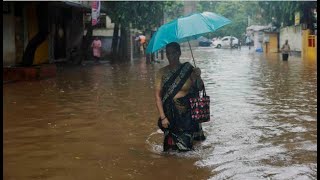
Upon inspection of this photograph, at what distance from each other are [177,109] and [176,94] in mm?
177

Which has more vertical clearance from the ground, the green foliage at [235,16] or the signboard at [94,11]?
the green foliage at [235,16]

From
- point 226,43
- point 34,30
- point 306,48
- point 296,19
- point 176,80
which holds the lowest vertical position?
point 176,80

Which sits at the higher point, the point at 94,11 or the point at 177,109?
the point at 94,11

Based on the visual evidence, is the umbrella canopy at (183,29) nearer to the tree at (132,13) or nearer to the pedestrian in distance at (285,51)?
the tree at (132,13)

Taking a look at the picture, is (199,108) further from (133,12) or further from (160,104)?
(133,12)

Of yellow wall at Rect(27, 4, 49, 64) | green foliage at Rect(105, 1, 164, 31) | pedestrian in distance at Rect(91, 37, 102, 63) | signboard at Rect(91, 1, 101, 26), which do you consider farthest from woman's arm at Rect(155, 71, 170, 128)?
pedestrian in distance at Rect(91, 37, 102, 63)

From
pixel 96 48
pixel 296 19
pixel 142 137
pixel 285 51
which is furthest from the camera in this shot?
pixel 296 19

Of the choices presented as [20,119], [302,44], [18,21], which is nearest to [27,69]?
[18,21]


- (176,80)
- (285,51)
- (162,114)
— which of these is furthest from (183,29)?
(285,51)

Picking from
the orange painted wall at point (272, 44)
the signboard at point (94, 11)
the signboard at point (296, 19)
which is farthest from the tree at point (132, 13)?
the orange painted wall at point (272, 44)

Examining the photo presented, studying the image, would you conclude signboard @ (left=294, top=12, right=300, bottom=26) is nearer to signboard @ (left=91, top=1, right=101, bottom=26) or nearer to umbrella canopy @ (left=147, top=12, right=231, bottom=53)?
signboard @ (left=91, top=1, right=101, bottom=26)

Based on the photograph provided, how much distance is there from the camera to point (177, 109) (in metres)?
5.92

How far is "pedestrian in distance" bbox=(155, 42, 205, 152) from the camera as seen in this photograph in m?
5.87

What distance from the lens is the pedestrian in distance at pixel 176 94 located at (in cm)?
587
